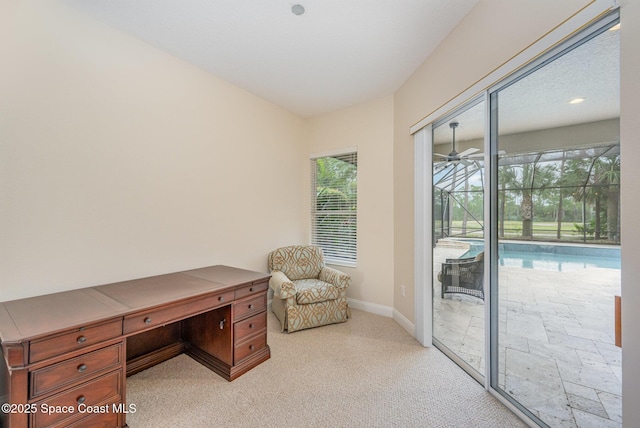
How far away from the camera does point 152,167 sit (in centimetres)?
230

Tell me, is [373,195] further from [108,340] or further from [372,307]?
[108,340]

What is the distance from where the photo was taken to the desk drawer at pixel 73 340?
1.23 meters

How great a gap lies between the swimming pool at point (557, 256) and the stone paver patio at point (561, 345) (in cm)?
3

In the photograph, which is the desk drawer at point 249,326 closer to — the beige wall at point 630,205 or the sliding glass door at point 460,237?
the sliding glass door at point 460,237

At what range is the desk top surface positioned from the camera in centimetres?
130

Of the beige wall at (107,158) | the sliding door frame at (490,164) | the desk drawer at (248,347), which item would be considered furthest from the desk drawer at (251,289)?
the sliding door frame at (490,164)

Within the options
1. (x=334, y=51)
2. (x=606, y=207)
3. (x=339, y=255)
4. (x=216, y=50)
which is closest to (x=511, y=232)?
(x=606, y=207)

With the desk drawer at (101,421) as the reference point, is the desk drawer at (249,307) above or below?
above

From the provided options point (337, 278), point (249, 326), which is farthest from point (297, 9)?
point (337, 278)

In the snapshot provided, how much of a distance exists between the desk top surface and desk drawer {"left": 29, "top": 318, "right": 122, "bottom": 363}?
0.05 m

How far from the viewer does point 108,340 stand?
1.45 m

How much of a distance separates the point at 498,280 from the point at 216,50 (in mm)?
2969

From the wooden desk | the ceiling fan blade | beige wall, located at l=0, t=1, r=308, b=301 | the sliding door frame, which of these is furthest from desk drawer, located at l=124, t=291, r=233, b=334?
the ceiling fan blade

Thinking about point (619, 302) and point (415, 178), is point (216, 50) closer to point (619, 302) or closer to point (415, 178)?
point (415, 178)
